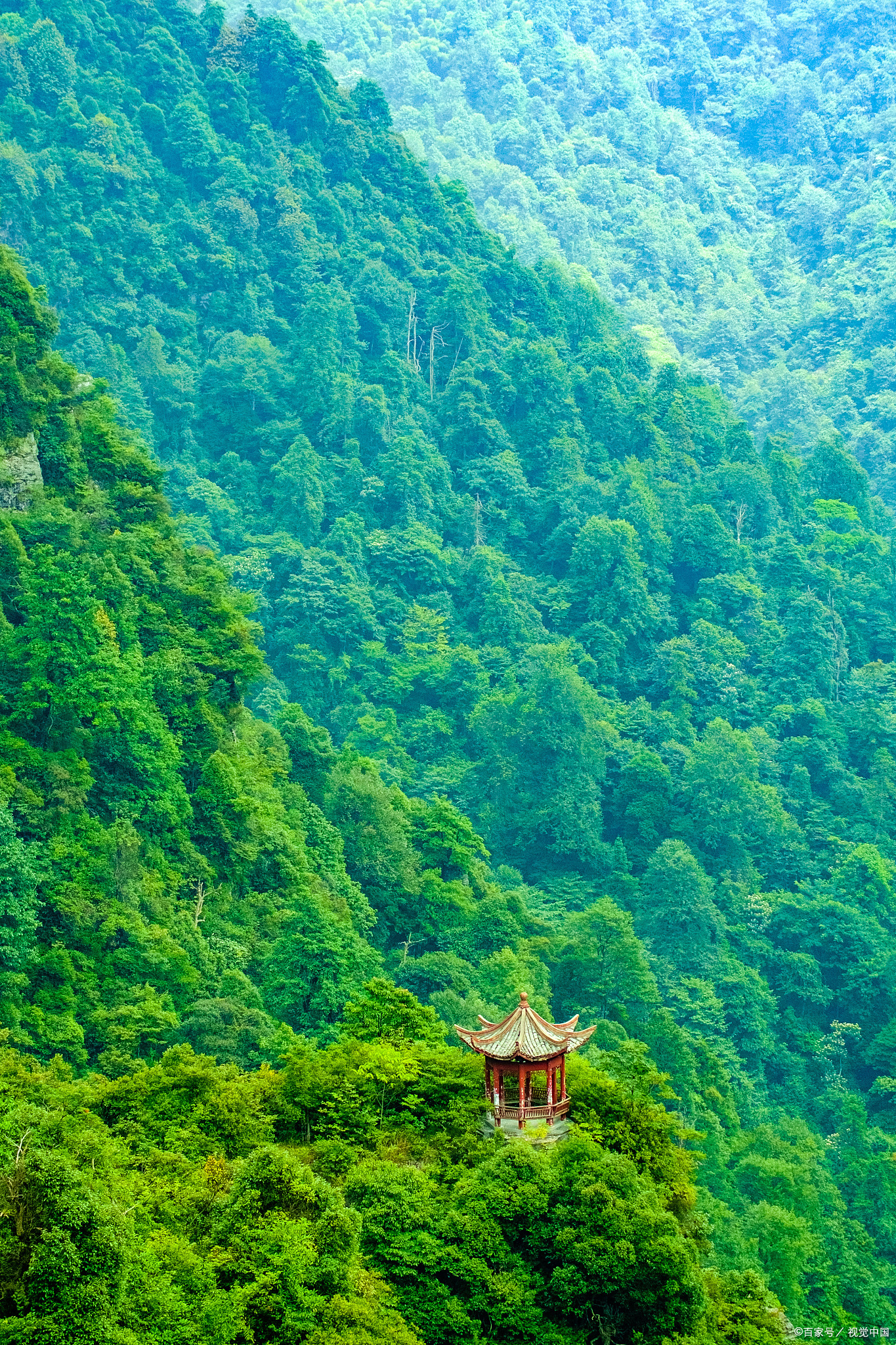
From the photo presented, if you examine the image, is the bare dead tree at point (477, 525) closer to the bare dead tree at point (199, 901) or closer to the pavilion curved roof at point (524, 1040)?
the bare dead tree at point (199, 901)

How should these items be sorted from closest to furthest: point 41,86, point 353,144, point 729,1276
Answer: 1. point 729,1276
2. point 41,86
3. point 353,144

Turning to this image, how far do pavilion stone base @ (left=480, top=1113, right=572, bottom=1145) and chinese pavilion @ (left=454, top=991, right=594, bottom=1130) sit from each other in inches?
2.4

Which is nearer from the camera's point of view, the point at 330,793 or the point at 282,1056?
the point at 282,1056

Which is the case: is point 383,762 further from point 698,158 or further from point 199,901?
point 698,158

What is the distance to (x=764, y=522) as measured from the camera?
8150 centimetres

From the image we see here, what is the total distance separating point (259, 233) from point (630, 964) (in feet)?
142

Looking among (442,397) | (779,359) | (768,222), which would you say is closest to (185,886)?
(442,397)

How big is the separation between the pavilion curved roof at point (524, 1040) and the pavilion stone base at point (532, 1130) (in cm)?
117

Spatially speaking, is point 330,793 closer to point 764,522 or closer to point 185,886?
point 185,886

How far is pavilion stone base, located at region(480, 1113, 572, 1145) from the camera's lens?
102 ft

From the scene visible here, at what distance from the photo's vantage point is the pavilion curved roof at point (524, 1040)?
3108 centimetres

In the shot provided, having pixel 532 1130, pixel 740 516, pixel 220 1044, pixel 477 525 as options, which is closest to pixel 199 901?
pixel 220 1044

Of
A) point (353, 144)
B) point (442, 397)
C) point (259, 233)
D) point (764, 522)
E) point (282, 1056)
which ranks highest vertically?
point (353, 144)

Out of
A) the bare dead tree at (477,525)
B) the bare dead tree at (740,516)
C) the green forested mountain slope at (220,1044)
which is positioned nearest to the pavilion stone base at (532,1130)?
the green forested mountain slope at (220,1044)
